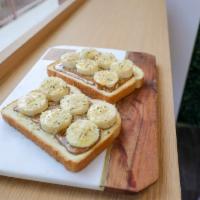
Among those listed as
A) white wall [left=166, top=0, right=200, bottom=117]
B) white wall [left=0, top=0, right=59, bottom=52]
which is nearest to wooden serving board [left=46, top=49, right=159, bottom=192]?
white wall [left=0, top=0, right=59, bottom=52]

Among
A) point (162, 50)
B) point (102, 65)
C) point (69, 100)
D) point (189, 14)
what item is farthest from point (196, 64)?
point (69, 100)

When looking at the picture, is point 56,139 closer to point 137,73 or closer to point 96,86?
point 96,86

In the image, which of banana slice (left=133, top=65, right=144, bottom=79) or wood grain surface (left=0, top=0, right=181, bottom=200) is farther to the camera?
banana slice (left=133, top=65, right=144, bottom=79)

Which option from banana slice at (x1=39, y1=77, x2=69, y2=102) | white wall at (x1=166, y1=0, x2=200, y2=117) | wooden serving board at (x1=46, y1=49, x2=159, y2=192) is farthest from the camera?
white wall at (x1=166, y1=0, x2=200, y2=117)

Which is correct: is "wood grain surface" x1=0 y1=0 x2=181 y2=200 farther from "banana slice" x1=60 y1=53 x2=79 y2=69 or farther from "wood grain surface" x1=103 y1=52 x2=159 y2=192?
"banana slice" x1=60 y1=53 x2=79 y2=69

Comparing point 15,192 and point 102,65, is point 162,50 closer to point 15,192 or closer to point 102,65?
point 102,65

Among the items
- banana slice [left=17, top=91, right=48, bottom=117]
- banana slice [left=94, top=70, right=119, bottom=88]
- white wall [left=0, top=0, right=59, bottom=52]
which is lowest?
banana slice [left=94, top=70, right=119, bottom=88]

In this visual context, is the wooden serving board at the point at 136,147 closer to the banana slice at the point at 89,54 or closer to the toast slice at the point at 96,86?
the toast slice at the point at 96,86
